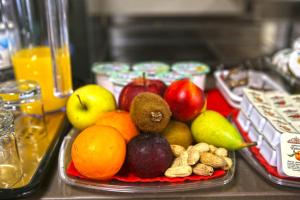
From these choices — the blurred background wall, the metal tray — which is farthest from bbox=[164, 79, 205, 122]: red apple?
the blurred background wall

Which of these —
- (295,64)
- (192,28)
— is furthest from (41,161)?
(192,28)

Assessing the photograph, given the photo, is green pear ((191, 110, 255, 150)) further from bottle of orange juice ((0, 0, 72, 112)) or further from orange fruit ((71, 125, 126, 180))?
bottle of orange juice ((0, 0, 72, 112))

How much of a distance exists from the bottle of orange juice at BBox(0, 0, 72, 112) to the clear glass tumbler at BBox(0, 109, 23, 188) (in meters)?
0.16

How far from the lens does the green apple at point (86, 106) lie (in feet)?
1.91

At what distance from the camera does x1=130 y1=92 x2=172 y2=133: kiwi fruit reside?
0.50m

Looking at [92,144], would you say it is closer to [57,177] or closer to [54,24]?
[57,177]

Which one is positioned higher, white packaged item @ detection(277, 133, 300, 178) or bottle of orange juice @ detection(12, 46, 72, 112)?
bottle of orange juice @ detection(12, 46, 72, 112)

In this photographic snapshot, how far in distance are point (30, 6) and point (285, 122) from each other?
582 millimetres

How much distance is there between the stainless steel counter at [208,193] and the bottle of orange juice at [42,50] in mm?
228

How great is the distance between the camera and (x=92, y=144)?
471mm

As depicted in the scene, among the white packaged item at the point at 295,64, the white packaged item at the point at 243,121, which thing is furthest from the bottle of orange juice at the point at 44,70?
the white packaged item at the point at 295,64

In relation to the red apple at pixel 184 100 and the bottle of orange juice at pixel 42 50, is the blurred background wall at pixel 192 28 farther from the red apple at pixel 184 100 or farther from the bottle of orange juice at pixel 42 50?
the red apple at pixel 184 100

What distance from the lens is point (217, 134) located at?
54 centimetres

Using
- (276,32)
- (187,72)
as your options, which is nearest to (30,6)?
(187,72)
